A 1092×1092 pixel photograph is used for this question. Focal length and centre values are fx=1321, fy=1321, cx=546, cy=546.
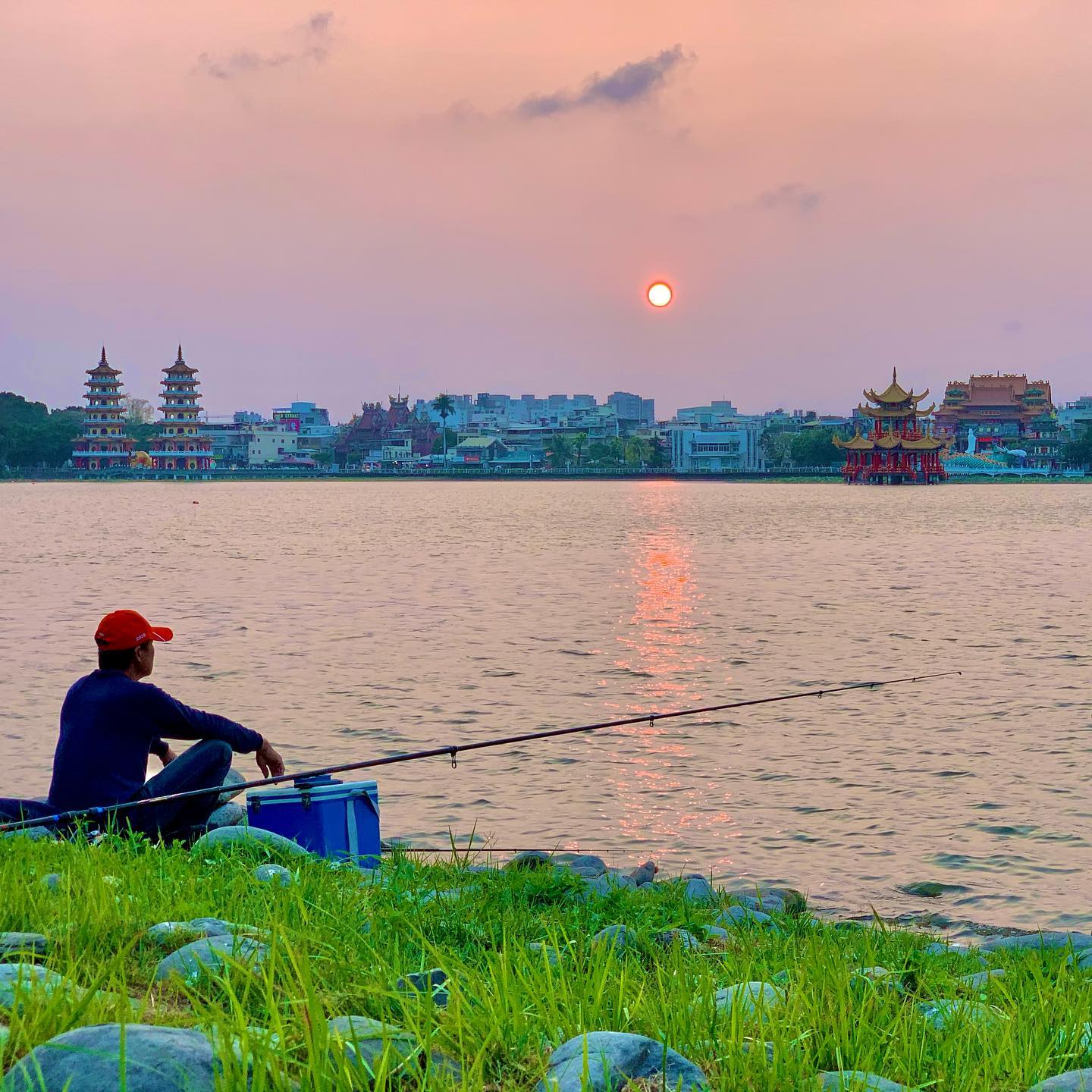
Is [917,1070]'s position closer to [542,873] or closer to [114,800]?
[542,873]

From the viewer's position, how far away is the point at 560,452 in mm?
176375

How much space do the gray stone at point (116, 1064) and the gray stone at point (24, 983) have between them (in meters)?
0.37

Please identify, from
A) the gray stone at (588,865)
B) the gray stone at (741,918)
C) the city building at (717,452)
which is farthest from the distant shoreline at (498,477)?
the gray stone at (741,918)

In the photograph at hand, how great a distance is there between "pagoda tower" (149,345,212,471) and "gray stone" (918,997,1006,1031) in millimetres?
161042

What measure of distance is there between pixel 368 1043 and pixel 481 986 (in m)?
0.42

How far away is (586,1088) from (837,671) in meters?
14.0

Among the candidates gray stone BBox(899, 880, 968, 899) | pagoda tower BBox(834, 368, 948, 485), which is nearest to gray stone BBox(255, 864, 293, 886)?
gray stone BBox(899, 880, 968, 899)

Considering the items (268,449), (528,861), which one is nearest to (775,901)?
(528,861)

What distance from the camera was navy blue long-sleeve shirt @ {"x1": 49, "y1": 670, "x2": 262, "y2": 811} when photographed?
17.5ft

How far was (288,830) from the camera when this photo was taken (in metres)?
5.97

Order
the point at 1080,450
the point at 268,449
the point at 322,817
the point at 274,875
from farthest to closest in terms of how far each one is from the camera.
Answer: the point at 268,449
the point at 1080,450
the point at 322,817
the point at 274,875

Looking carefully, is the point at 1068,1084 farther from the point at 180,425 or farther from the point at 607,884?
the point at 180,425

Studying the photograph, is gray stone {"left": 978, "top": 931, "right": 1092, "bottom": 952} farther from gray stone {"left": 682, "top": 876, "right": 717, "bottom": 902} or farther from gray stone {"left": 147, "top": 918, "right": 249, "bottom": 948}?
gray stone {"left": 147, "top": 918, "right": 249, "bottom": 948}

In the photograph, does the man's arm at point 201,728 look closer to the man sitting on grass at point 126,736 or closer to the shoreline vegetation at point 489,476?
the man sitting on grass at point 126,736
